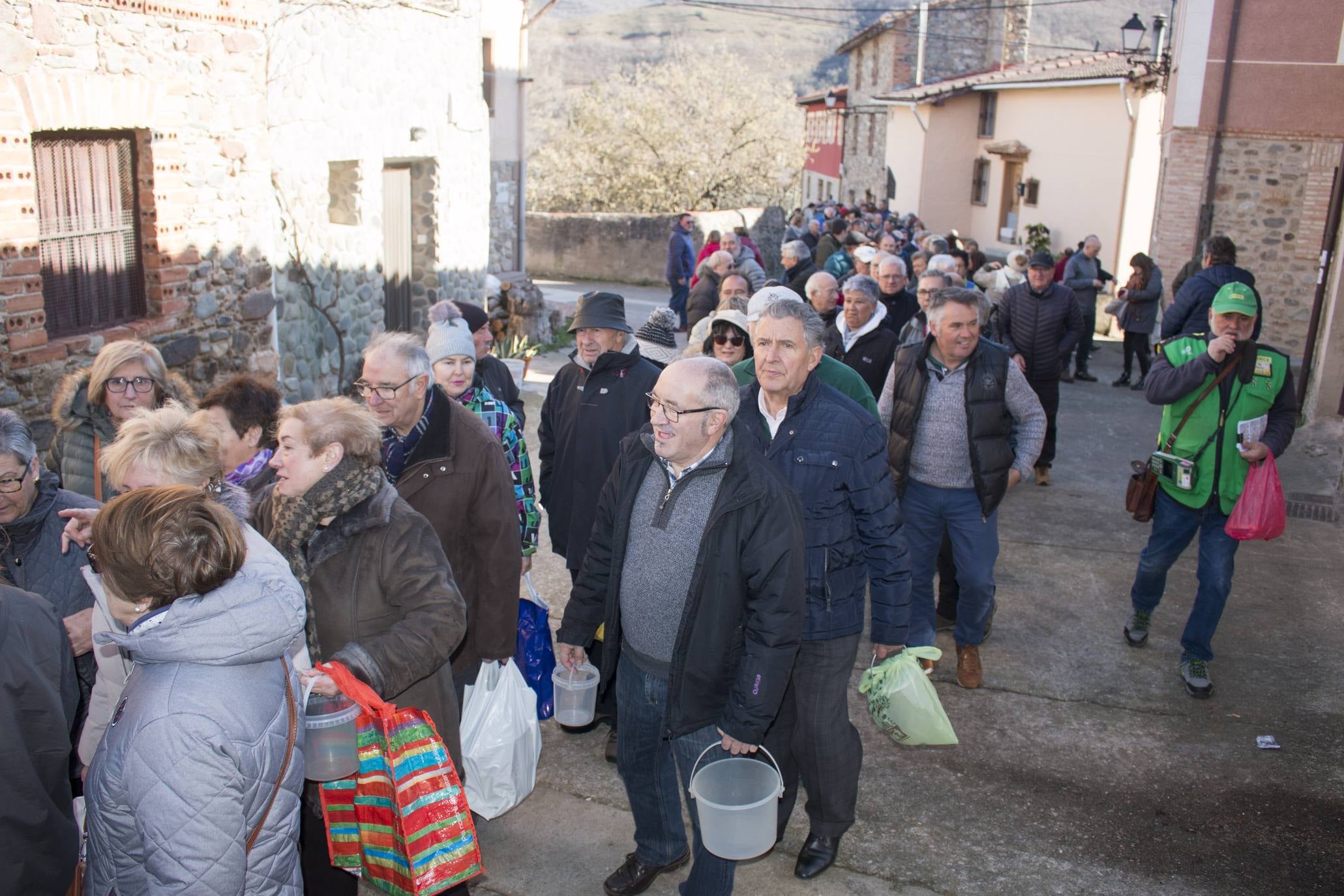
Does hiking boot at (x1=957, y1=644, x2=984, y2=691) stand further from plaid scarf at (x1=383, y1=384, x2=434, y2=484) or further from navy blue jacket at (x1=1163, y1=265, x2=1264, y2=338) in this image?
navy blue jacket at (x1=1163, y1=265, x2=1264, y2=338)

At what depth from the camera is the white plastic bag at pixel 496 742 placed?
11.4 ft

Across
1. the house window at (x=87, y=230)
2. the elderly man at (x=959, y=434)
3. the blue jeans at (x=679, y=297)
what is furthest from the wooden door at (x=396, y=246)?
the elderly man at (x=959, y=434)

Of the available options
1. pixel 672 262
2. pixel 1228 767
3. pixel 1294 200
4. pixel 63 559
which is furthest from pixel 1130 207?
pixel 63 559

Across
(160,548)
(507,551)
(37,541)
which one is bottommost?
(507,551)

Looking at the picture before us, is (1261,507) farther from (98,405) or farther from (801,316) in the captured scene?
(98,405)

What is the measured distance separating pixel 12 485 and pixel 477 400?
67.2 inches

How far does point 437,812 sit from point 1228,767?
11.0 feet

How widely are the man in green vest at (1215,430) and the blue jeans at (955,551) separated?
3.05ft

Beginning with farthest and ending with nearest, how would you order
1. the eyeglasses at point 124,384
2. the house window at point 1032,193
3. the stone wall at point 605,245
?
the house window at point 1032,193, the stone wall at point 605,245, the eyeglasses at point 124,384

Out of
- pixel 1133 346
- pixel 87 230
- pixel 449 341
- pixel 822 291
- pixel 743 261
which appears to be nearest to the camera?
pixel 449 341

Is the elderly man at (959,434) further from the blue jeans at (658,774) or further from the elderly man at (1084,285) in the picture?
the elderly man at (1084,285)

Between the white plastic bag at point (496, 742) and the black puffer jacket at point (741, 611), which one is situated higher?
the black puffer jacket at point (741, 611)

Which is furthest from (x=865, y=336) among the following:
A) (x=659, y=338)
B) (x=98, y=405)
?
(x=98, y=405)

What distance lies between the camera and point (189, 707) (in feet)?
6.97
